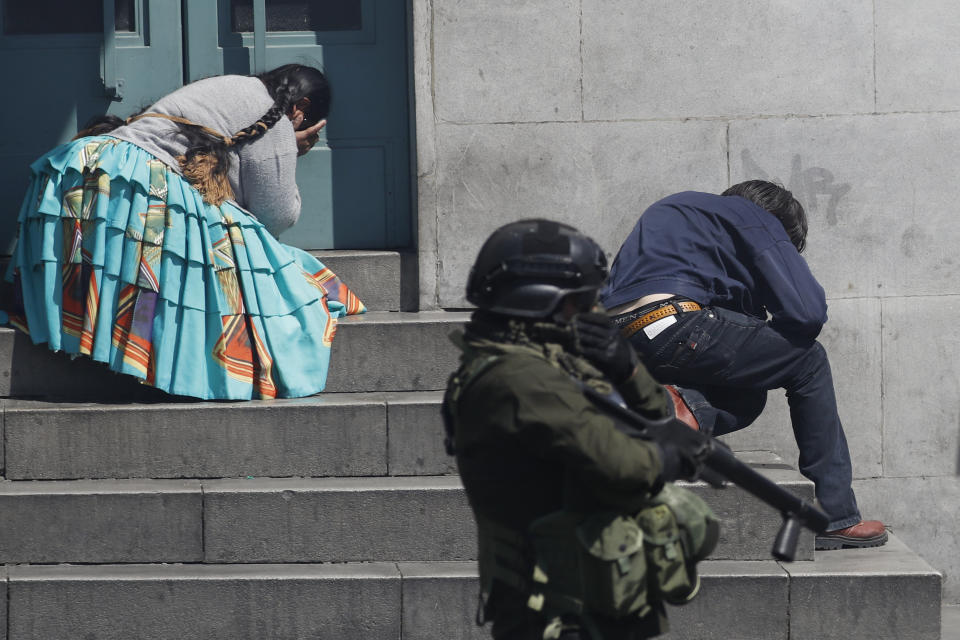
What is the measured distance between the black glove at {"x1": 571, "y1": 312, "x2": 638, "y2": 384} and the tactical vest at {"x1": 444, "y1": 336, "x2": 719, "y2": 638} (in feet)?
0.20

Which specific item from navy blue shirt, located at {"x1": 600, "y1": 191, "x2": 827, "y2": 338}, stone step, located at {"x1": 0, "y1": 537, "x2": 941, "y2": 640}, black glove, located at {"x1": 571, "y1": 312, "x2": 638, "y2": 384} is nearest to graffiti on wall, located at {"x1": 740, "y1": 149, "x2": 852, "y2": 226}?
navy blue shirt, located at {"x1": 600, "y1": 191, "x2": 827, "y2": 338}

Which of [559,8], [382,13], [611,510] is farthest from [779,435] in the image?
[611,510]

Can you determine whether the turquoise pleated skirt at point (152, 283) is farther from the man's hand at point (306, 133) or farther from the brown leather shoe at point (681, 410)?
the brown leather shoe at point (681, 410)

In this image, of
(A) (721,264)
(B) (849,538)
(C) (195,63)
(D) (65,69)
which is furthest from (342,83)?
(B) (849,538)

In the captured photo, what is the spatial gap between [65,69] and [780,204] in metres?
3.59

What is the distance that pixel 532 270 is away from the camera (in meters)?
2.81

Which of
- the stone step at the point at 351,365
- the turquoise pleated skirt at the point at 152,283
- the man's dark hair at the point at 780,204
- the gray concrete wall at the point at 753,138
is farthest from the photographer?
the gray concrete wall at the point at 753,138

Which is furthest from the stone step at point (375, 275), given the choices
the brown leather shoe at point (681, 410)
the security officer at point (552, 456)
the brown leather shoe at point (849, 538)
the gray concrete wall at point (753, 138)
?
the security officer at point (552, 456)

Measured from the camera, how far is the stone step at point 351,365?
5414 mm

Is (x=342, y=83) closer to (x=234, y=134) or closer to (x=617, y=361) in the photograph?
(x=234, y=134)

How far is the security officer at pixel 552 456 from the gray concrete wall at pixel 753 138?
10.2 feet

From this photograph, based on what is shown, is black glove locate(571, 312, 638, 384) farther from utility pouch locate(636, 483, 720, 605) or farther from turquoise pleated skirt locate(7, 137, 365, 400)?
turquoise pleated skirt locate(7, 137, 365, 400)

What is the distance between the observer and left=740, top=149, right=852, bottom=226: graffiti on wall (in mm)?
5969

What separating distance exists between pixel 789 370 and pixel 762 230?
58 centimetres
